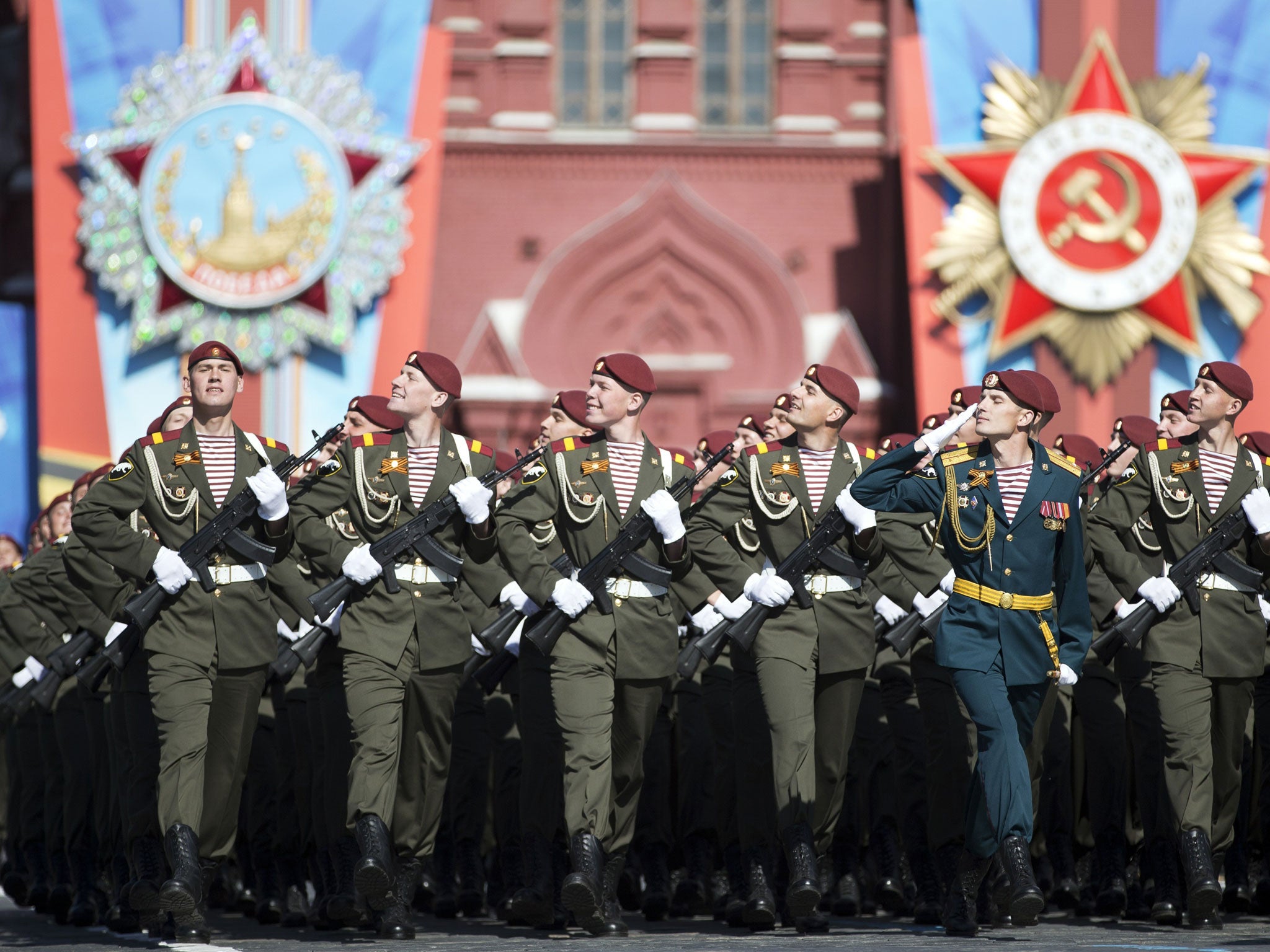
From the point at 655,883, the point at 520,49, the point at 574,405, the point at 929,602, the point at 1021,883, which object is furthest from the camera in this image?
the point at 520,49

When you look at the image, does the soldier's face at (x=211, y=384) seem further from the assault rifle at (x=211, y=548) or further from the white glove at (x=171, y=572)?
the white glove at (x=171, y=572)

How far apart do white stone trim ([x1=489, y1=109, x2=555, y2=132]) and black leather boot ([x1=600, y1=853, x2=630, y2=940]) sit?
1198 centimetres

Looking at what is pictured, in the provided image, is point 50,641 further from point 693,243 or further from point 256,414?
point 693,243

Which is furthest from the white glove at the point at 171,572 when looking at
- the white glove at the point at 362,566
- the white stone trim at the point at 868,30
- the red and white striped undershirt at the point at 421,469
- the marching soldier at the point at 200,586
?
the white stone trim at the point at 868,30

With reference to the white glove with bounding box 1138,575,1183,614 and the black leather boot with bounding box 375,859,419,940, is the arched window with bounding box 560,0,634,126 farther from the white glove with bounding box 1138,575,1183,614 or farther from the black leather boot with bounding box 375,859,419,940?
the black leather boot with bounding box 375,859,419,940

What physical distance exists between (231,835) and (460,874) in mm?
1457

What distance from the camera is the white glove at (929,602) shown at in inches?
303

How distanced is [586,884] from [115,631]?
2123mm

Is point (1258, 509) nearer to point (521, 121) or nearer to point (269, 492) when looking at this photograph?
point (269, 492)

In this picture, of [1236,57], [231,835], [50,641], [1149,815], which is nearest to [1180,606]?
[1149,815]

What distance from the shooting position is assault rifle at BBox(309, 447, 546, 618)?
23.2ft

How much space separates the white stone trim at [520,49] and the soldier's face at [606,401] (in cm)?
1137

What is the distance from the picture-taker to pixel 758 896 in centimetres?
723

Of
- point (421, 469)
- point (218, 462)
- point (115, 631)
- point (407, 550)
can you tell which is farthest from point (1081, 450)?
point (115, 631)
